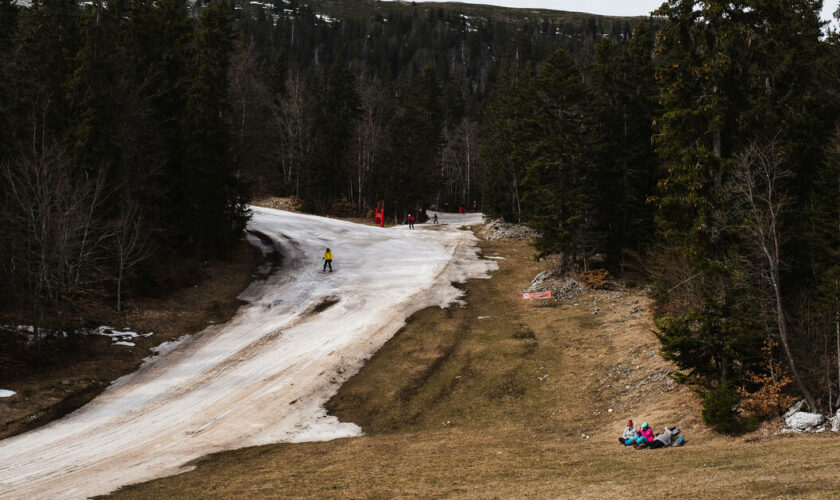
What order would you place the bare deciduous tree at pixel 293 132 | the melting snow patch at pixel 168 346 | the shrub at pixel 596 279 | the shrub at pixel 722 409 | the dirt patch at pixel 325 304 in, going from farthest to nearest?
1. the bare deciduous tree at pixel 293 132
2. the shrub at pixel 596 279
3. the dirt patch at pixel 325 304
4. the melting snow patch at pixel 168 346
5. the shrub at pixel 722 409

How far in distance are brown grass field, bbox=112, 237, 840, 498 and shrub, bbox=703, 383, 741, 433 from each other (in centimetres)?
42

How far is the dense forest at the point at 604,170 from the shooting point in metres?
16.7

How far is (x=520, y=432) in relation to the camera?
17.7m

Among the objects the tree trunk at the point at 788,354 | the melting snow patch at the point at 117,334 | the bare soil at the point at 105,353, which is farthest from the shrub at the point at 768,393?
the melting snow patch at the point at 117,334

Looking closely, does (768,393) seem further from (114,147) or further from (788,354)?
(114,147)

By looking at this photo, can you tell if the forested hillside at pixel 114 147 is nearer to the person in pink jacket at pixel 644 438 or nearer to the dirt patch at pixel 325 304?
the dirt patch at pixel 325 304

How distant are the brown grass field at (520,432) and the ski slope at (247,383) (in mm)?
1145

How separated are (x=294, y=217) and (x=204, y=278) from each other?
75.6ft

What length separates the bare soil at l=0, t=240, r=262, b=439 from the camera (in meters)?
18.7

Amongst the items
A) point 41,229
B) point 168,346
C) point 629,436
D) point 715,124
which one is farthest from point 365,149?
point 629,436

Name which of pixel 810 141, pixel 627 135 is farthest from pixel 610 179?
pixel 810 141

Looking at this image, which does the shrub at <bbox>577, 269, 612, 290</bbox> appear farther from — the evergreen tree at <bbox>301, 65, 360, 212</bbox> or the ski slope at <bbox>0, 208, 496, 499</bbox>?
the evergreen tree at <bbox>301, 65, 360, 212</bbox>

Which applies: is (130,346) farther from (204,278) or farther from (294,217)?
(294,217)

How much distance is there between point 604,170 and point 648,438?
2089 centimetres
